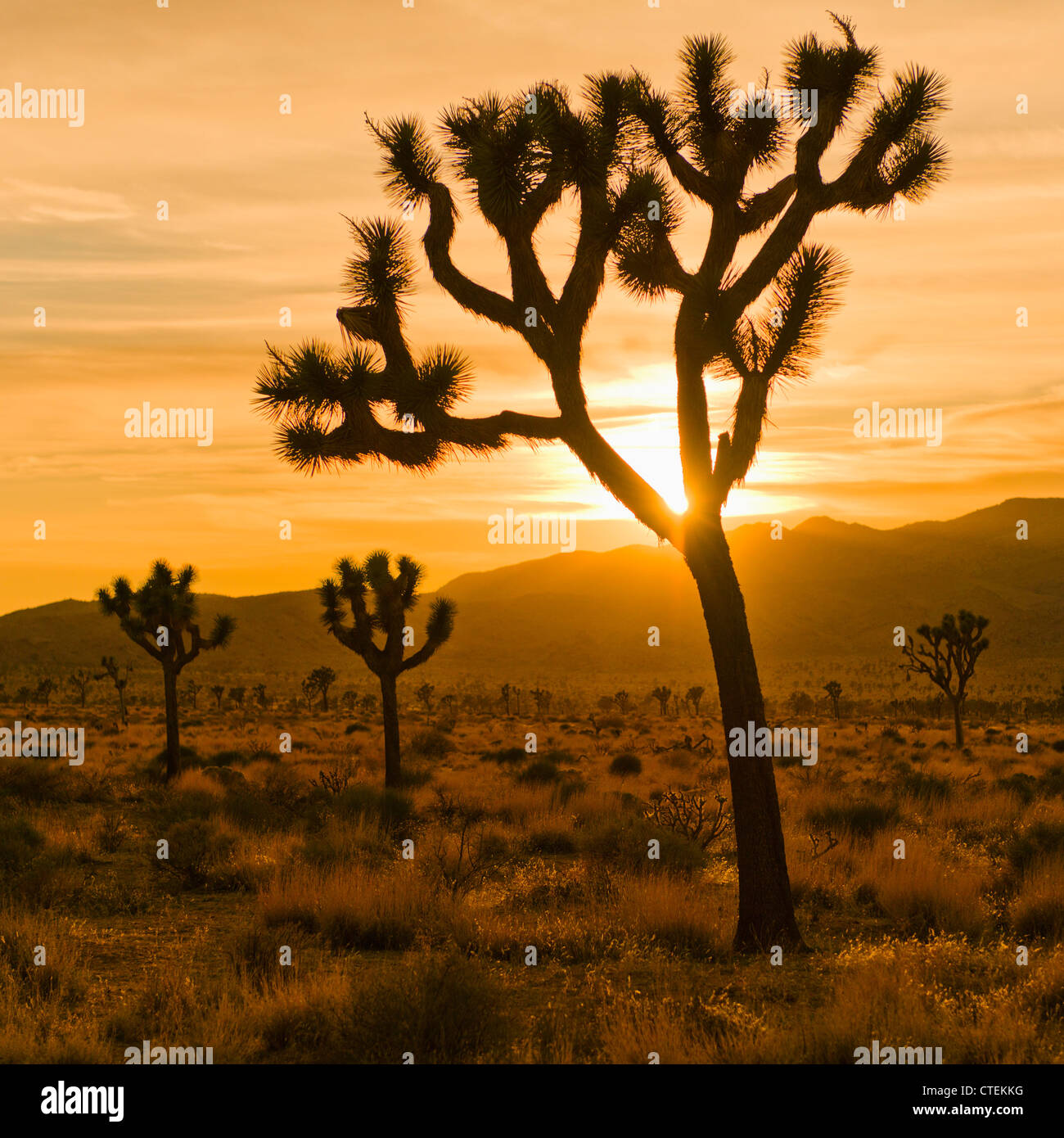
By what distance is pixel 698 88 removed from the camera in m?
9.36

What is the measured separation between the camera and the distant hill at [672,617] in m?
120

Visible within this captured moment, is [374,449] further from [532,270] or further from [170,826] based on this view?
[170,826]

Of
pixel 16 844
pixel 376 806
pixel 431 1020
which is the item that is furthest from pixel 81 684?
pixel 431 1020

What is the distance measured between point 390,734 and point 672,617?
386 feet

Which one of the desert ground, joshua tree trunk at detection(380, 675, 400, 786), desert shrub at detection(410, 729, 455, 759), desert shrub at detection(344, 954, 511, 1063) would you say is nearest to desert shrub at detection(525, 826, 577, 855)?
the desert ground

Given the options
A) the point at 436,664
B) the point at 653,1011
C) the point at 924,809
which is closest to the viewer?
the point at 653,1011

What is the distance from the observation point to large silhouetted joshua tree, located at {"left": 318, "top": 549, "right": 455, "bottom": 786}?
21.7m

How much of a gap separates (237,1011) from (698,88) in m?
8.92

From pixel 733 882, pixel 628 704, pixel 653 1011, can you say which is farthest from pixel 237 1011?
pixel 628 704

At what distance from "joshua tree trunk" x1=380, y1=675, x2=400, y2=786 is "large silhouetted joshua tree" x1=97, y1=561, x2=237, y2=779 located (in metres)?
5.35

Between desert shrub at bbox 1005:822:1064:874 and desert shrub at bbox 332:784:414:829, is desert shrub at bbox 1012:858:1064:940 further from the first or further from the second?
desert shrub at bbox 332:784:414:829

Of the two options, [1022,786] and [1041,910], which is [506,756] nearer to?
[1022,786]

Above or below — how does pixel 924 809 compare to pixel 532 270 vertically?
below

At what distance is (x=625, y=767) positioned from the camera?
24.7 meters
